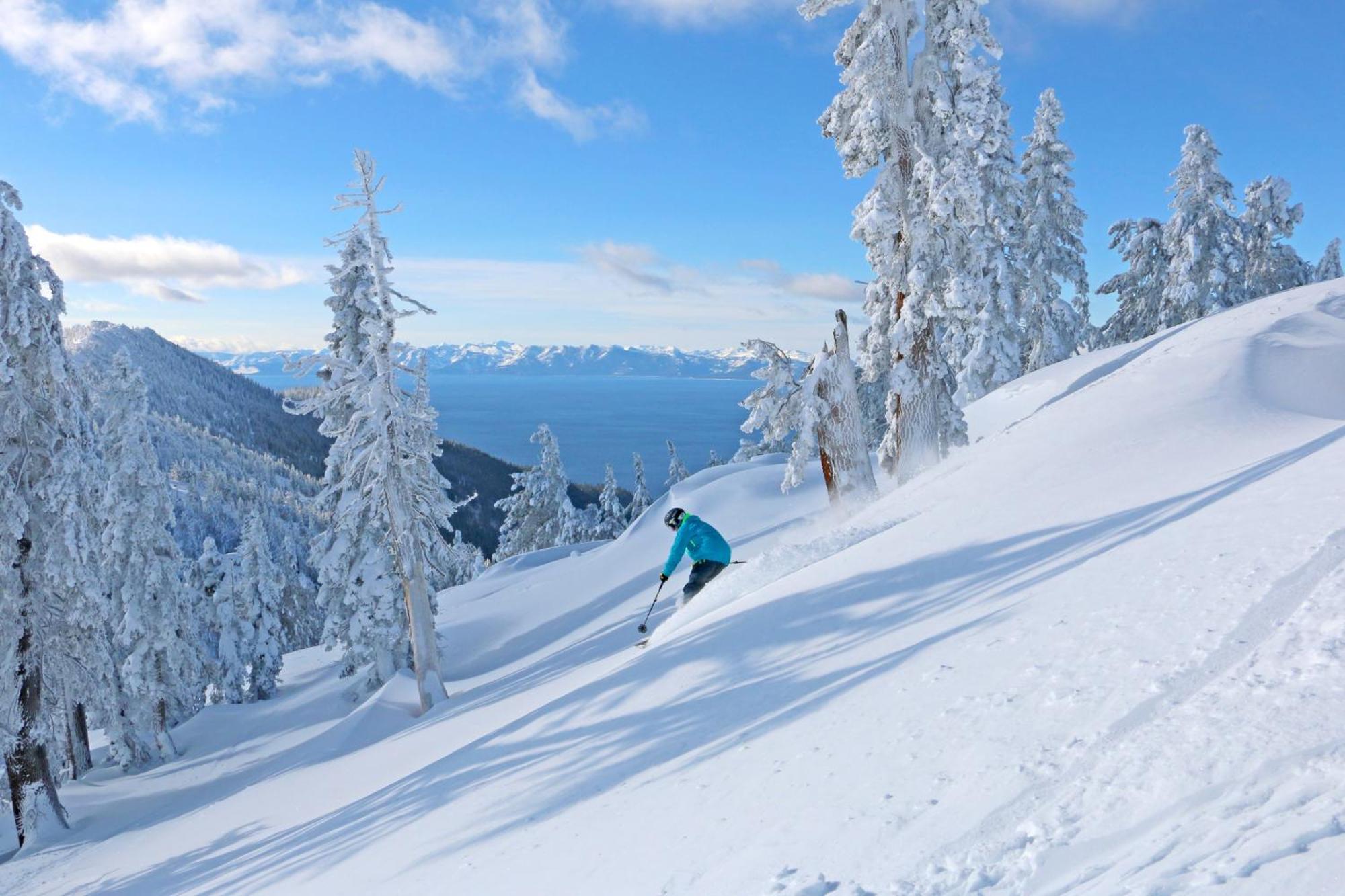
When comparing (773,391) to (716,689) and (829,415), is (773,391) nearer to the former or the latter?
(829,415)

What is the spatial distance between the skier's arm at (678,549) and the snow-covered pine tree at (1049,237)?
23344 millimetres

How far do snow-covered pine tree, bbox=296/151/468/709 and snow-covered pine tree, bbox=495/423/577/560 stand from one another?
21.8 meters

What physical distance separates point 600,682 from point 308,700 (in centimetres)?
2351

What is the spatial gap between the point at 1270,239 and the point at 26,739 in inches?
1683

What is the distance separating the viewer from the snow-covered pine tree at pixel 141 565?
2420cm

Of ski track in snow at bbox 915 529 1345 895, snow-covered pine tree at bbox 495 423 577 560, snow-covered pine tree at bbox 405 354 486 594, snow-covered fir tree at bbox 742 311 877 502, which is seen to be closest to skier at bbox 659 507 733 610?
snow-covered fir tree at bbox 742 311 877 502

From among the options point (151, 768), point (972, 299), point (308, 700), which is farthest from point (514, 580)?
point (972, 299)

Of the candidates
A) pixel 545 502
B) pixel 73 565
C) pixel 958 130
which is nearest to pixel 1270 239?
pixel 958 130

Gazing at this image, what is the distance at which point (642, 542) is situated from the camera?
24.6 metres

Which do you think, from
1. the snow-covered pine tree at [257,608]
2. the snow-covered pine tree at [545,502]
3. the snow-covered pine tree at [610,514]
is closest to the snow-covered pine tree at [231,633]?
the snow-covered pine tree at [257,608]

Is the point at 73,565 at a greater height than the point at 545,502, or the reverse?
the point at 73,565

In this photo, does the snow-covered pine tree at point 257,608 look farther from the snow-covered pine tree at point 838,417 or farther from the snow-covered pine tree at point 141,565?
the snow-covered pine tree at point 838,417

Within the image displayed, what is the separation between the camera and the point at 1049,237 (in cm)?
3027

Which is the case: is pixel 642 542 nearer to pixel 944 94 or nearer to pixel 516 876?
pixel 944 94
